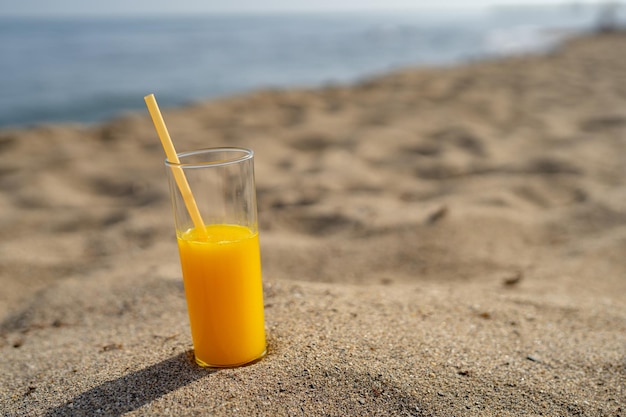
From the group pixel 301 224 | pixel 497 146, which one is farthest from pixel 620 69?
pixel 301 224

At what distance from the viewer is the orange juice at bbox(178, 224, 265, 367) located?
1.27 meters

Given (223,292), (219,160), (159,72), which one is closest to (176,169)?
(219,160)

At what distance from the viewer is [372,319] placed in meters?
1.65

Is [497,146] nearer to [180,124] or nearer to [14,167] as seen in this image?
[180,124]

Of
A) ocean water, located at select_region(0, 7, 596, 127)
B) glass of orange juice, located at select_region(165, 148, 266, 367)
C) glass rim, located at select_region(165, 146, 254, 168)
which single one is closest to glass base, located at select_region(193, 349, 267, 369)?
glass of orange juice, located at select_region(165, 148, 266, 367)

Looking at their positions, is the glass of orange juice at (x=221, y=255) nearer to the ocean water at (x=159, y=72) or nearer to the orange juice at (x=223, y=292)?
the orange juice at (x=223, y=292)

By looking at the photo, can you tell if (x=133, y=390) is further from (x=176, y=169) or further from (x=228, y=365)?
(x=176, y=169)

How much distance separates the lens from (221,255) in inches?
49.6

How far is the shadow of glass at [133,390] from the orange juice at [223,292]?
0.20 ft

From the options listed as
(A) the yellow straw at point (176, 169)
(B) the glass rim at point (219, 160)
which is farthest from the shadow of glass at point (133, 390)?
(B) the glass rim at point (219, 160)

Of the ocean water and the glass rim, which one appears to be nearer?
the glass rim

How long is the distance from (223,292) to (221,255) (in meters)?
0.10

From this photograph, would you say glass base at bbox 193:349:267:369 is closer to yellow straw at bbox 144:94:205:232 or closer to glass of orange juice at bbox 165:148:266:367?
glass of orange juice at bbox 165:148:266:367

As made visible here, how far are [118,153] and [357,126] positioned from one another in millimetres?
2315
